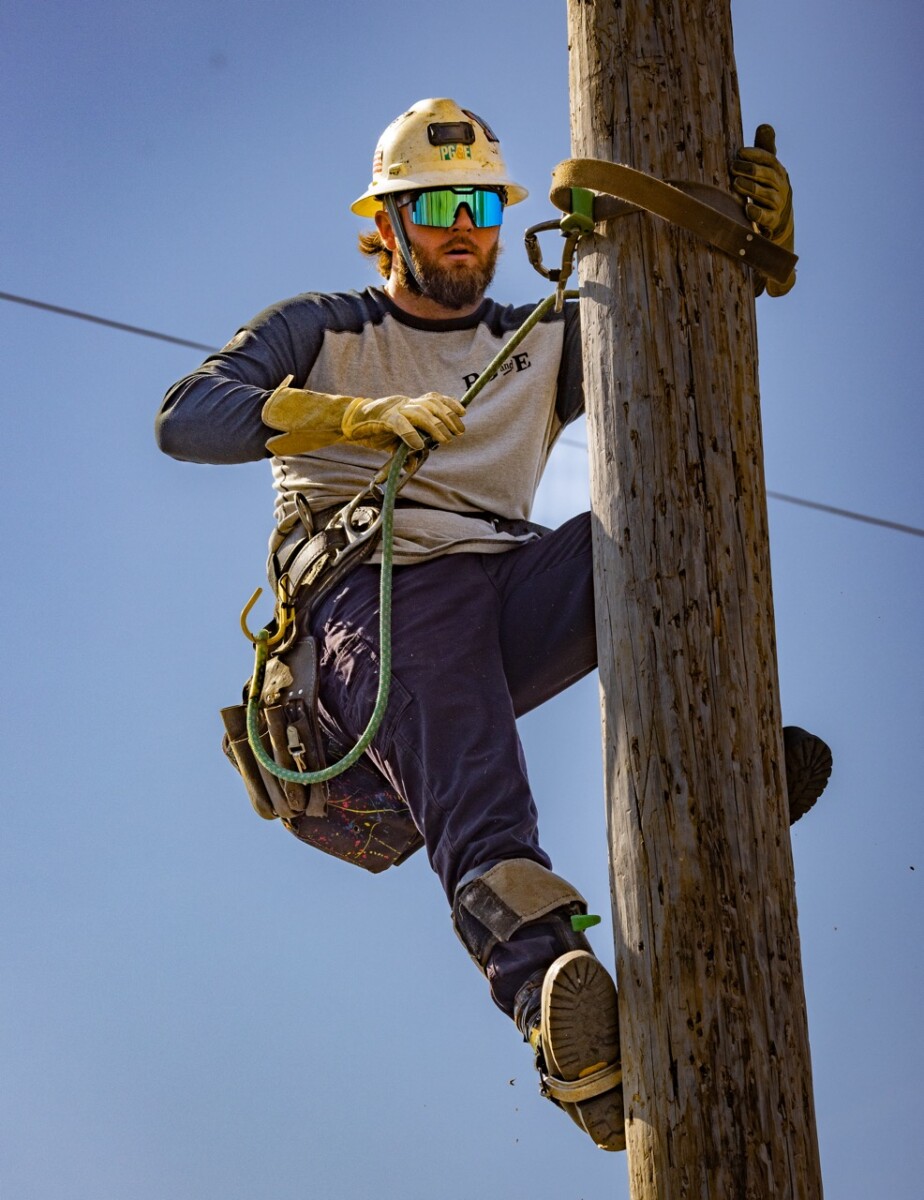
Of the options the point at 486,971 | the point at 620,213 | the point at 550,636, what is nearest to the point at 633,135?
the point at 620,213

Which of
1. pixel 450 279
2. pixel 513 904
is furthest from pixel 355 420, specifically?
pixel 513 904

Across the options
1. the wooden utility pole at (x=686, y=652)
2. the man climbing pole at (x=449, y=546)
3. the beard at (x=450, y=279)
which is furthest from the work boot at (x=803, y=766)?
the beard at (x=450, y=279)

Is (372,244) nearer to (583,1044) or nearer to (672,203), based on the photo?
(672,203)

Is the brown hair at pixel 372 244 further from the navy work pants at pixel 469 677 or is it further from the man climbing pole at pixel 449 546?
the navy work pants at pixel 469 677

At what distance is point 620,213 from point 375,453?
1.04 meters

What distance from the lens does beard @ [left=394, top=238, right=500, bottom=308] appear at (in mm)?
4918

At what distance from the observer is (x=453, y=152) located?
502cm

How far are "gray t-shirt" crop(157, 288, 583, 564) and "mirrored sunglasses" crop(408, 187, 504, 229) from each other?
0.21 meters

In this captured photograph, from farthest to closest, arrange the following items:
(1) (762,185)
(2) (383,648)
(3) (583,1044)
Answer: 1. (2) (383,648)
2. (1) (762,185)
3. (3) (583,1044)

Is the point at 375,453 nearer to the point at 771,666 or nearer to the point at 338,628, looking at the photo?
the point at 338,628

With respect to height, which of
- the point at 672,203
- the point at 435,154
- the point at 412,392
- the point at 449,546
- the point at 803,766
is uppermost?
the point at 435,154

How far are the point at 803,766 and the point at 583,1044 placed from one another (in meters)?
0.76

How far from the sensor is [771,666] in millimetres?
3803

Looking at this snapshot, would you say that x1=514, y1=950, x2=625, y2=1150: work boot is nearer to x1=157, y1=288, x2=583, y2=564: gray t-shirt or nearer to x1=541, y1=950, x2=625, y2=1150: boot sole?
x1=541, y1=950, x2=625, y2=1150: boot sole
